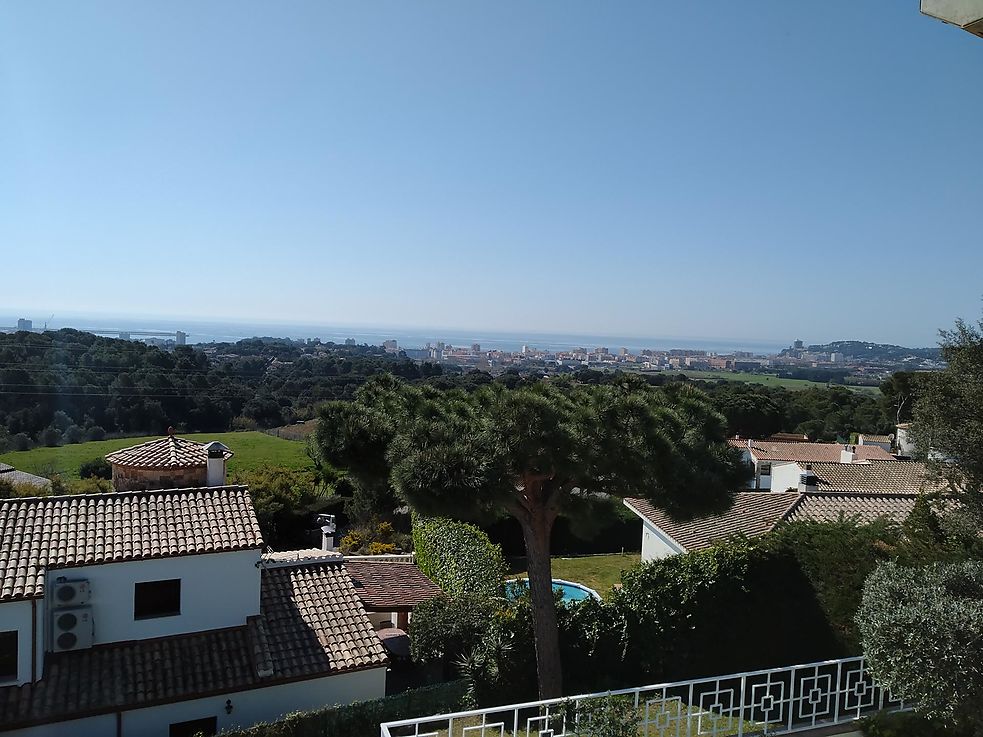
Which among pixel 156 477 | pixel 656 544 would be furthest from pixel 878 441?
pixel 156 477

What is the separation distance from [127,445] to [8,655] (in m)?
34.0

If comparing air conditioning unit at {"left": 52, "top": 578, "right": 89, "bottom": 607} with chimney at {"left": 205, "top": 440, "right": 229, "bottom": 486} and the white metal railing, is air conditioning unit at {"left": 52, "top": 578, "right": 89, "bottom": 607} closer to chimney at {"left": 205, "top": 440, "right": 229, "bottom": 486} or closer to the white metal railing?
chimney at {"left": 205, "top": 440, "right": 229, "bottom": 486}

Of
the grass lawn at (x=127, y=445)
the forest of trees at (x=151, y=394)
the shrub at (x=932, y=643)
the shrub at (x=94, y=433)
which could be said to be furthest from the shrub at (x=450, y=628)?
the shrub at (x=94, y=433)

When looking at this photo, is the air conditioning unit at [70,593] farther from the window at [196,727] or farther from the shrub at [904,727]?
the shrub at [904,727]

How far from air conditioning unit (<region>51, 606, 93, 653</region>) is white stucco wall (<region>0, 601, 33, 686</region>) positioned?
1.05ft

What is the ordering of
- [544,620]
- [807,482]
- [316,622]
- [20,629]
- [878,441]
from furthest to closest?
[878,441] < [807,482] < [316,622] < [544,620] < [20,629]

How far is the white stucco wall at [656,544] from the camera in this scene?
18.7 m

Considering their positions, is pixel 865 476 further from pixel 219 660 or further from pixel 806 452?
pixel 219 660

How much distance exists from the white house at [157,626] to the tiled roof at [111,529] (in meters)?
0.03

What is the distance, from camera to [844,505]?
53.1 feet

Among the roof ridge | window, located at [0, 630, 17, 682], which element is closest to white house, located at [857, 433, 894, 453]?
the roof ridge

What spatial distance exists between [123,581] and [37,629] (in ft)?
4.27

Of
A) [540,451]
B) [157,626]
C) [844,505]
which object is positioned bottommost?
[157,626]

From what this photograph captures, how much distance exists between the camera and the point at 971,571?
6.52 m
